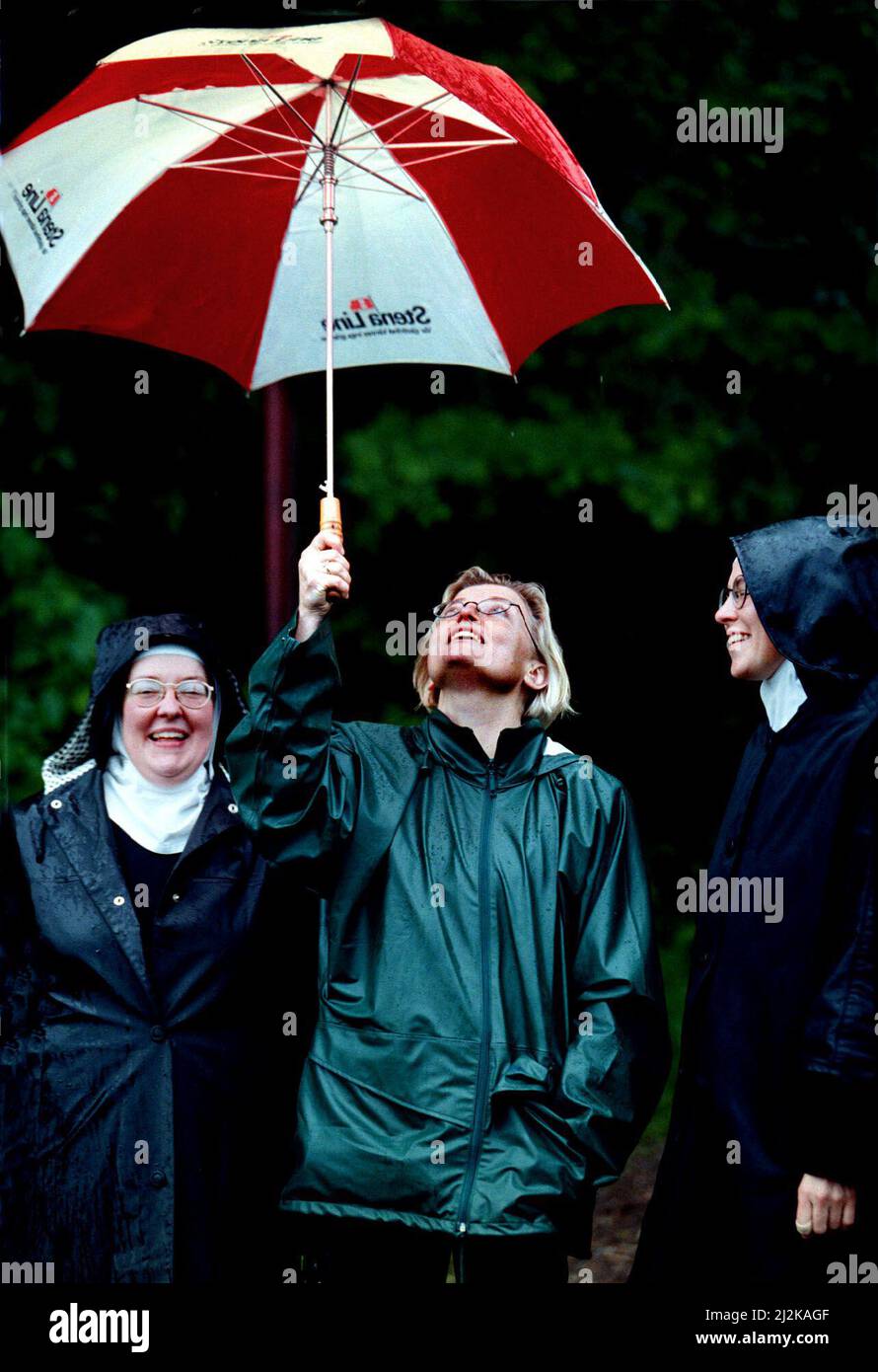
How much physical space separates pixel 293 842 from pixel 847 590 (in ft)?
4.19

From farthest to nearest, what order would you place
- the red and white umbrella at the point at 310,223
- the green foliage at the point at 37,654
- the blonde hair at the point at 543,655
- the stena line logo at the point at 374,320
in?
the green foliage at the point at 37,654, the stena line logo at the point at 374,320, the blonde hair at the point at 543,655, the red and white umbrella at the point at 310,223

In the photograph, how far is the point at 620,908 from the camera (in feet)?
12.1

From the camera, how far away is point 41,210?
12.9ft

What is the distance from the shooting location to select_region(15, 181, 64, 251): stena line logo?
391cm

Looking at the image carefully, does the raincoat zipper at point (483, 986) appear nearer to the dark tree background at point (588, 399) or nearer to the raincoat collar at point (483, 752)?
the raincoat collar at point (483, 752)

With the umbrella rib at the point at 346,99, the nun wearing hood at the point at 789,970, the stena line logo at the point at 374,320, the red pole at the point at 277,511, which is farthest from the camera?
the red pole at the point at 277,511

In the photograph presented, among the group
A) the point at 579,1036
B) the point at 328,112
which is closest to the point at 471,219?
the point at 328,112

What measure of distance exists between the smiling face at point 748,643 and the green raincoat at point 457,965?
41 centimetres

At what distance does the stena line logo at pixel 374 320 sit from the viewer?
13.8 feet

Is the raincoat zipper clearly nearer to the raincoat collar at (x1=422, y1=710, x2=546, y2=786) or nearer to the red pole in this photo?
the raincoat collar at (x1=422, y1=710, x2=546, y2=786)

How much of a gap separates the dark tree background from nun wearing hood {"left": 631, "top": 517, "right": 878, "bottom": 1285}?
2.03 meters

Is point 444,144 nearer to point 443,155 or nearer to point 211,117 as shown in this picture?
point 443,155

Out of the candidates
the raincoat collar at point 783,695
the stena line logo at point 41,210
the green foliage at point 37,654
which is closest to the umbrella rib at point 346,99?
the stena line logo at point 41,210

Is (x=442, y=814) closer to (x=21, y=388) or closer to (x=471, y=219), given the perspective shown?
(x=471, y=219)
